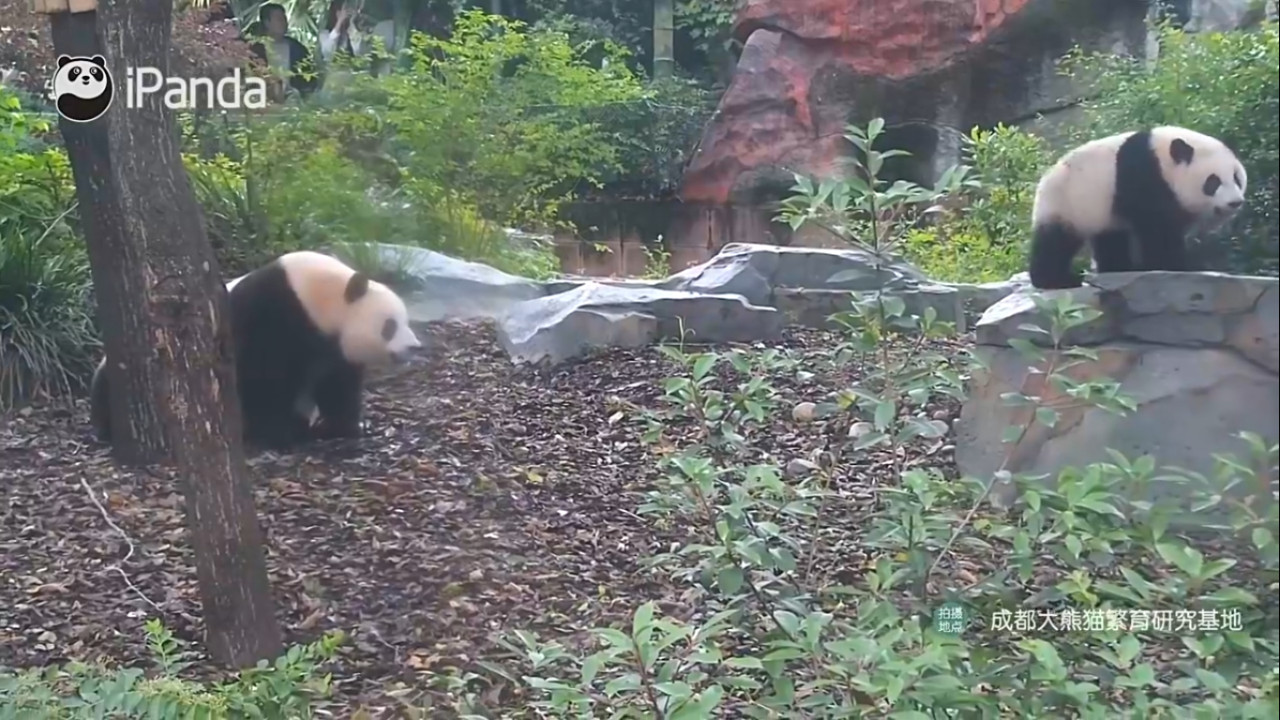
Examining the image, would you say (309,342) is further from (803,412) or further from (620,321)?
(803,412)

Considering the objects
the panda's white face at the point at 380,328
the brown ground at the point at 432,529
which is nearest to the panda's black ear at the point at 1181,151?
the brown ground at the point at 432,529

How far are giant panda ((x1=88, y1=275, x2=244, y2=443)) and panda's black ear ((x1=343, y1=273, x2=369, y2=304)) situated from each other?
0.90 m

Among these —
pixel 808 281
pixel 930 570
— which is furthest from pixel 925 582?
pixel 808 281

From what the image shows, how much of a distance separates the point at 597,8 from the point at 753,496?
124 cm

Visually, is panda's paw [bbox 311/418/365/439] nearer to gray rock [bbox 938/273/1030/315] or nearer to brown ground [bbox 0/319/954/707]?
brown ground [bbox 0/319/954/707]

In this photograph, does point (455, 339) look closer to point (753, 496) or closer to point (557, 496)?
point (557, 496)

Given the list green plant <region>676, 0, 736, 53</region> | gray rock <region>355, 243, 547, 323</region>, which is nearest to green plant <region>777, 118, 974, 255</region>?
green plant <region>676, 0, 736, 53</region>

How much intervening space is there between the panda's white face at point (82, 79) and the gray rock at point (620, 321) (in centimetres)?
124

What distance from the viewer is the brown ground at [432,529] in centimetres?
309

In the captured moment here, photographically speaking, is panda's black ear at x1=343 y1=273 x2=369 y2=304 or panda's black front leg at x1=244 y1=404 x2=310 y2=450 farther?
panda's black front leg at x1=244 y1=404 x2=310 y2=450

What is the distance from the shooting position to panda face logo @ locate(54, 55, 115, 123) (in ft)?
10.6

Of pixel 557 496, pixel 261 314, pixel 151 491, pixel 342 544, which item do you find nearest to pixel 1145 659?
pixel 557 496

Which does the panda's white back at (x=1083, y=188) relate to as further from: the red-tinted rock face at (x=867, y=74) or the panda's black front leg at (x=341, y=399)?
the panda's black front leg at (x=341, y=399)

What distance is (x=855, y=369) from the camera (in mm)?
2844
